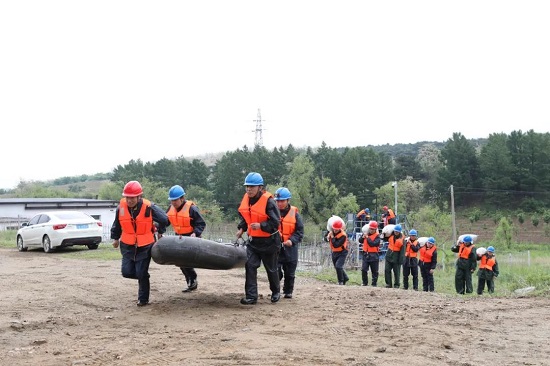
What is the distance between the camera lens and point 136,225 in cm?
887

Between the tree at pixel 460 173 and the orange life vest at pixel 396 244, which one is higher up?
the tree at pixel 460 173

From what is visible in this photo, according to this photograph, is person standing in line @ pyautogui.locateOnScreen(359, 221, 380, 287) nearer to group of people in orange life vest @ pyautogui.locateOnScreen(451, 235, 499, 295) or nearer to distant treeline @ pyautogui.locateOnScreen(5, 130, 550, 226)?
group of people in orange life vest @ pyautogui.locateOnScreen(451, 235, 499, 295)

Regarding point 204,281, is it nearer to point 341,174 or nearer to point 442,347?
point 442,347

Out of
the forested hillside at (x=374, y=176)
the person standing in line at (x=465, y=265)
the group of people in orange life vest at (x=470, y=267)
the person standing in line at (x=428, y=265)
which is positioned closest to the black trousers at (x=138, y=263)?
the group of people in orange life vest at (x=470, y=267)

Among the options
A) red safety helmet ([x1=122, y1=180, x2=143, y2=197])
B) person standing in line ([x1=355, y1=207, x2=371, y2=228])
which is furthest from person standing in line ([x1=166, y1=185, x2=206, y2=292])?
person standing in line ([x1=355, y1=207, x2=371, y2=228])

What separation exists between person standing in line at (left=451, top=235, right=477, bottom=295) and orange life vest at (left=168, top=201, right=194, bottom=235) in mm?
9611

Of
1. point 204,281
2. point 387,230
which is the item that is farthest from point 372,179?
point 204,281

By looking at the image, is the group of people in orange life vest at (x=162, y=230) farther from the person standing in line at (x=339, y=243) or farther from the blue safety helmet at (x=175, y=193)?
the person standing in line at (x=339, y=243)

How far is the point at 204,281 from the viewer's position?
1223 cm

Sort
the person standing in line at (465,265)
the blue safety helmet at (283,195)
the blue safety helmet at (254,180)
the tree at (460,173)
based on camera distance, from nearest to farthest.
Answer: the blue safety helmet at (254,180) < the blue safety helmet at (283,195) < the person standing in line at (465,265) < the tree at (460,173)

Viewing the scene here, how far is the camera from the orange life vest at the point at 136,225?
8859mm

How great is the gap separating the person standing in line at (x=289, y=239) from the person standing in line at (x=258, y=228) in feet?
1.56

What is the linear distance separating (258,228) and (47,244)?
14.4 metres

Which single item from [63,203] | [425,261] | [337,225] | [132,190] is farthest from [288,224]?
[63,203]
